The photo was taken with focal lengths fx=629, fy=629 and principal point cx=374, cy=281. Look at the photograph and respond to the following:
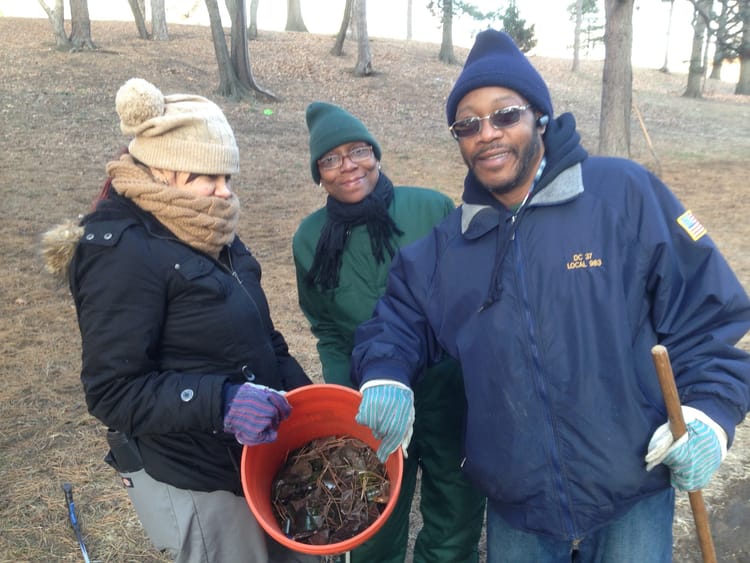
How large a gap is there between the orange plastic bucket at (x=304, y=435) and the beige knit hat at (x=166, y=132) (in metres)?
0.75

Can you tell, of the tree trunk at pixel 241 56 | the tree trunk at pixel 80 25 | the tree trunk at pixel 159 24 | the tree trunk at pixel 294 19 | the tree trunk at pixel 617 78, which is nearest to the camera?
the tree trunk at pixel 617 78

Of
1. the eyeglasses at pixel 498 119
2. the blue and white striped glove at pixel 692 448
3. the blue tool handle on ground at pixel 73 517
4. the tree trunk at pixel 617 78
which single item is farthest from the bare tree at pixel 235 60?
the blue and white striped glove at pixel 692 448

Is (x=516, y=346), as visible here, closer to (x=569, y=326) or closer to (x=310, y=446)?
(x=569, y=326)

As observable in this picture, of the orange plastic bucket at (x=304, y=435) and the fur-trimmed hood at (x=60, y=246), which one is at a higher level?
the fur-trimmed hood at (x=60, y=246)

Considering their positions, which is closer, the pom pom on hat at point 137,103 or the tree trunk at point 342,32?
the pom pom on hat at point 137,103

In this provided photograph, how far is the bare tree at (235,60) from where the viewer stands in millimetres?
14148

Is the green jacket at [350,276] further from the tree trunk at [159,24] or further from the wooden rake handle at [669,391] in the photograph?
the tree trunk at [159,24]

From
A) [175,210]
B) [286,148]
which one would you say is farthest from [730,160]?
[175,210]

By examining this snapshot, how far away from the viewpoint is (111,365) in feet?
5.62

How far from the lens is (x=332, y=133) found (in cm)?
242

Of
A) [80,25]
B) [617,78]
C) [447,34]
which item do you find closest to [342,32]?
[447,34]

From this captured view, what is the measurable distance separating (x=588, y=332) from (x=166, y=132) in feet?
4.36

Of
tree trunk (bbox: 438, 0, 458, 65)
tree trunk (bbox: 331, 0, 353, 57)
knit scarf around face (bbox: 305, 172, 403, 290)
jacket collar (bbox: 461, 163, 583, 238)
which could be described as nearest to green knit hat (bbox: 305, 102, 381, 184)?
knit scarf around face (bbox: 305, 172, 403, 290)

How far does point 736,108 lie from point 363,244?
73.6 ft
